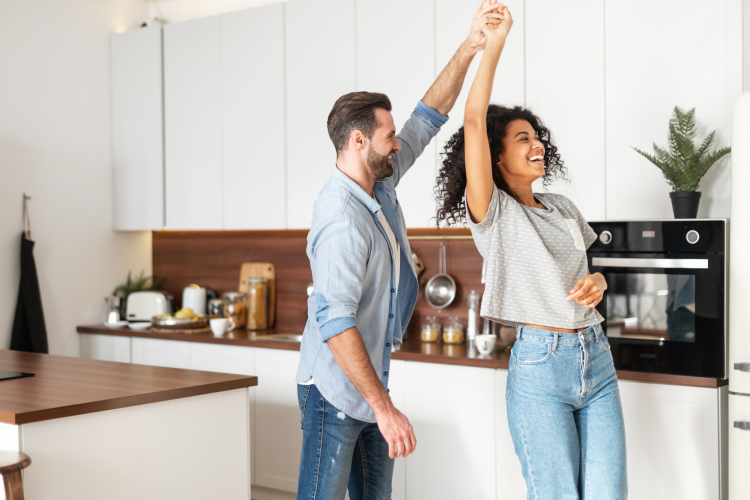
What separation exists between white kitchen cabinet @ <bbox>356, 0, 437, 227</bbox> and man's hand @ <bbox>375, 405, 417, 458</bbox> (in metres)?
1.80

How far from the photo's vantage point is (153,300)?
4.20 metres

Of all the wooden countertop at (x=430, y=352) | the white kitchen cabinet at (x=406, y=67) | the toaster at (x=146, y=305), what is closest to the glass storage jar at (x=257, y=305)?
the wooden countertop at (x=430, y=352)

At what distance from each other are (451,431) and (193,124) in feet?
7.16

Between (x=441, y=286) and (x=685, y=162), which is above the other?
(x=685, y=162)

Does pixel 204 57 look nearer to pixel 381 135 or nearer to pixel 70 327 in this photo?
pixel 70 327

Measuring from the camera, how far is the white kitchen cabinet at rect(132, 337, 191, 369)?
3.73m

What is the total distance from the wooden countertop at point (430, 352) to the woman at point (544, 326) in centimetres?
90

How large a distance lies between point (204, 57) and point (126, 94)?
607 millimetres

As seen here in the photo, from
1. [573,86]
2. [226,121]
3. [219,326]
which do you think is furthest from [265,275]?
[573,86]

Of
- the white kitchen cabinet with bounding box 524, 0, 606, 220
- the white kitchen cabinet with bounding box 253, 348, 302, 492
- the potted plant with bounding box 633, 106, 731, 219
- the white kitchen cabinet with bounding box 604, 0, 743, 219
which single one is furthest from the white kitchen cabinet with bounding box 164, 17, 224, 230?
the potted plant with bounding box 633, 106, 731, 219

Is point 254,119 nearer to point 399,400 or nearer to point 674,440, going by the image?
point 399,400

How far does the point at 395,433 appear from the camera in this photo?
1533 millimetres

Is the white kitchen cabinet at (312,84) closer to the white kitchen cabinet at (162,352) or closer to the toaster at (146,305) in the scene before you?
the white kitchen cabinet at (162,352)

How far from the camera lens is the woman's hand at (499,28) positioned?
1.59m
